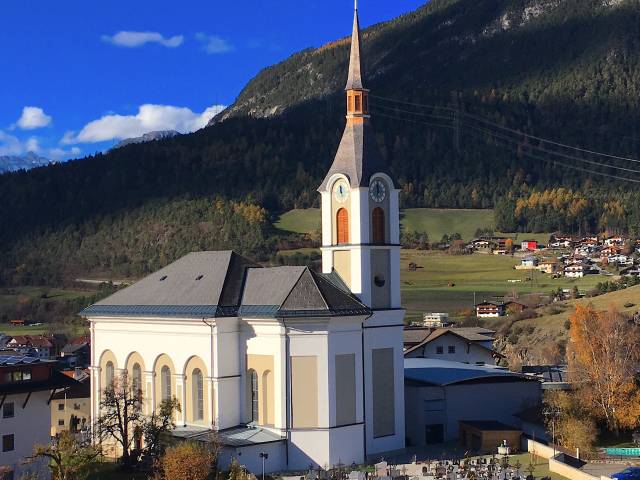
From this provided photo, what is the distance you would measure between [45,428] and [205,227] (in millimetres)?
131139

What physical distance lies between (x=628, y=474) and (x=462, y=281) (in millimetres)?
91603

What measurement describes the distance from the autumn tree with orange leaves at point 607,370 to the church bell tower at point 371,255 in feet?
36.7

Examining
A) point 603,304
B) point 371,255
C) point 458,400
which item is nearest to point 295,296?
point 371,255

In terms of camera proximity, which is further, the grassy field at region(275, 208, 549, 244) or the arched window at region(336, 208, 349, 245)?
the grassy field at region(275, 208, 549, 244)

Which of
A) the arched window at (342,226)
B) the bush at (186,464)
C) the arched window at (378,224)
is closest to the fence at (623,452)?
the arched window at (378,224)

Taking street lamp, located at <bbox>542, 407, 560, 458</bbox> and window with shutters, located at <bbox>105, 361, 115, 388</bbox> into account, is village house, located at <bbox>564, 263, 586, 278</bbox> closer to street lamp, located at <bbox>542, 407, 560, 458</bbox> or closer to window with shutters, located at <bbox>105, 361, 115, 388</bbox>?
street lamp, located at <bbox>542, 407, 560, 458</bbox>

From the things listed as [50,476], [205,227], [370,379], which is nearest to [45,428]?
[50,476]

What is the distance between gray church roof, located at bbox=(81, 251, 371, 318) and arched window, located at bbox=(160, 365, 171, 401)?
2993mm

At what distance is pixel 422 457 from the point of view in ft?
172

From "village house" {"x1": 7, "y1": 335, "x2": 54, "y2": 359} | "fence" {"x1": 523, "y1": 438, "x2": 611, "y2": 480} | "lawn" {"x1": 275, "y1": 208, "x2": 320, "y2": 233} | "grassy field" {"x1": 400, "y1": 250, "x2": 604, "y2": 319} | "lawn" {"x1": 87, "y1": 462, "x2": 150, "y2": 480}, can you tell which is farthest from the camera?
"lawn" {"x1": 275, "y1": 208, "x2": 320, "y2": 233}

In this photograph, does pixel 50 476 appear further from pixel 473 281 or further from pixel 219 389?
pixel 473 281


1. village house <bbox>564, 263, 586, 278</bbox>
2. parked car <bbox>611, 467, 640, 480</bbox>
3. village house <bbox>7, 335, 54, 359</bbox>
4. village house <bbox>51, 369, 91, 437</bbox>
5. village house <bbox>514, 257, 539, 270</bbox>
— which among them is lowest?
village house <bbox>51, 369, 91, 437</bbox>

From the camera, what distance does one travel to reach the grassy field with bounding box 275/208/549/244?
171 m

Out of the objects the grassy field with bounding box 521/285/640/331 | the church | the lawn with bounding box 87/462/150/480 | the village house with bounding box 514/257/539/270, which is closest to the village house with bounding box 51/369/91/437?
the church
